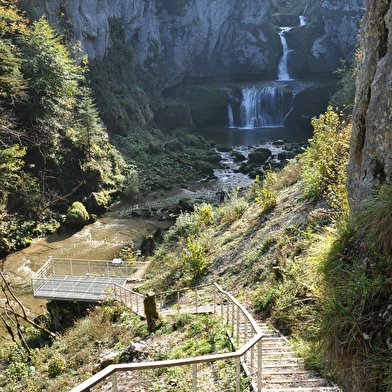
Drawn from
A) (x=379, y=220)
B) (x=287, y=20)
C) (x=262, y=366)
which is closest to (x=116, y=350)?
(x=262, y=366)

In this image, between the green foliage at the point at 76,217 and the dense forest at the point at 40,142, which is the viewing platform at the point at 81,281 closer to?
the dense forest at the point at 40,142

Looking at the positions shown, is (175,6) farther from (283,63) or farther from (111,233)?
(111,233)

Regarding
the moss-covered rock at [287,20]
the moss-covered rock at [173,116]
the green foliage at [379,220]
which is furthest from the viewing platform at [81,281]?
the moss-covered rock at [287,20]

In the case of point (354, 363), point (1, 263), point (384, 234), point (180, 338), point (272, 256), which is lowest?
point (1, 263)

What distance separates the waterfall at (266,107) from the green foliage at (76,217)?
29.0 meters

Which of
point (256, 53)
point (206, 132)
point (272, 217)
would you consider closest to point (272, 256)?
point (272, 217)

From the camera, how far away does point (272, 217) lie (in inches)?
463

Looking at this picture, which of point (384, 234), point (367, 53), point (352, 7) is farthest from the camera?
point (352, 7)

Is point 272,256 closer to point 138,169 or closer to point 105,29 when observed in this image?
point 138,169

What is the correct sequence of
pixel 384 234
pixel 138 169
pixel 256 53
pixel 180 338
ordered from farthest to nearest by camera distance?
pixel 256 53 < pixel 138 169 < pixel 180 338 < pixel 384 234

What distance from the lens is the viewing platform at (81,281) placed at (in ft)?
39.8

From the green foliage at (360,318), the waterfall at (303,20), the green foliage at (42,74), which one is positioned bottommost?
the green foliage at (360,318)

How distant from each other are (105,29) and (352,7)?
34482mm

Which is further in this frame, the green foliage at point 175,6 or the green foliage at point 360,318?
the green foliage at point 175,6
